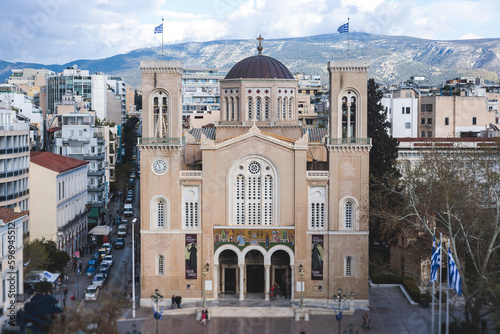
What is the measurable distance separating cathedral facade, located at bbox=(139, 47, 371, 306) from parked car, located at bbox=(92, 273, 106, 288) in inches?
229

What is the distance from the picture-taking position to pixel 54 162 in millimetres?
69188

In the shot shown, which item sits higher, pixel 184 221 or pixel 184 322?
pixel 184 221

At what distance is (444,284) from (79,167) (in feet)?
131

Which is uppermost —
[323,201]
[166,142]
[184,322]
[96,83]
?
[96,83]

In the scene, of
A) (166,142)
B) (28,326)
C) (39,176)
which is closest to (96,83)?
(39,176)

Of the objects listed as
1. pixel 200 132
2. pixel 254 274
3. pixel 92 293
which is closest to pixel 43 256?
pixel 92 293

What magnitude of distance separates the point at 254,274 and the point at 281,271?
6.99ft

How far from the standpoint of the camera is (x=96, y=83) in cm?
14425

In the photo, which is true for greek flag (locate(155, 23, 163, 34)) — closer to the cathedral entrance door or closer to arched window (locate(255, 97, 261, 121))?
arched window (locate(255, 97, 261, 121))

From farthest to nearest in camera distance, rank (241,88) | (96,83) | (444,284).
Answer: (96,83) < (241,88) < (444,284)

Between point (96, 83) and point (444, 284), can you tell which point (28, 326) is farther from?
point (96, 83)

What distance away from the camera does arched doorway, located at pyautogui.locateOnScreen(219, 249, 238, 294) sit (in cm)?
5422

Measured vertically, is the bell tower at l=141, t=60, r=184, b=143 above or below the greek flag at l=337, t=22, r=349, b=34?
below

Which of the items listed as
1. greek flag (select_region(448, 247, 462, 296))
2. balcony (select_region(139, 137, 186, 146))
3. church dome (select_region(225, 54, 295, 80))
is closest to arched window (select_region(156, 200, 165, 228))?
balcony (select_region(139, 137, 186, 146))
